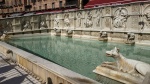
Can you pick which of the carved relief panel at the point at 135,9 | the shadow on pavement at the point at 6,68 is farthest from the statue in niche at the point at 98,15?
the shadow on pavement at the point at 6,68

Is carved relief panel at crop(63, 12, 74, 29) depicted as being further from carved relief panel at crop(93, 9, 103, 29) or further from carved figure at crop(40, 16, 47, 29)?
carved relief panel at crop(93, 9, 103, 29)

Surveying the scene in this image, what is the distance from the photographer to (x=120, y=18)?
19.0 metres

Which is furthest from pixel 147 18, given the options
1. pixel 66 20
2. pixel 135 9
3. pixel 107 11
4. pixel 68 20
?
pixel 66 20

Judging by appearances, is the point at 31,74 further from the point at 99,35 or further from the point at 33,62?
the point at 99,35

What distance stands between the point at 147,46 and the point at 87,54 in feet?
15.8

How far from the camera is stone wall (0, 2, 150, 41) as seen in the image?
17.4 metres

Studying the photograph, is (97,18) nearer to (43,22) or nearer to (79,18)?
(79,18)

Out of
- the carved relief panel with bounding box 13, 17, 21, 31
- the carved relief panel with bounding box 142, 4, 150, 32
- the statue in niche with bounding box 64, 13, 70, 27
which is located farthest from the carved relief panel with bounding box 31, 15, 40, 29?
Answer: the carved relief panel with bounding box 142, 4, 150, 32

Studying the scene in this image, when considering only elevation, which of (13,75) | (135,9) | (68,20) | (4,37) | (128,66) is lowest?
(13,75)

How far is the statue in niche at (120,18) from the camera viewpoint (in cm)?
1864

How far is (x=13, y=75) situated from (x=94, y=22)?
14328 millimetres

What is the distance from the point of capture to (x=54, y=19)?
2794 centimetres

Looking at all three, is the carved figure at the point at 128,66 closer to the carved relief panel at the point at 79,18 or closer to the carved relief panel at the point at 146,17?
the carved relief panel at the point at 146,17

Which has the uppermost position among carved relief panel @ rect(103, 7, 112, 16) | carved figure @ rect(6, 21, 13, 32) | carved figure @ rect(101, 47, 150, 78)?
carved relief panel @ rect(103, 7, 112, 16)
